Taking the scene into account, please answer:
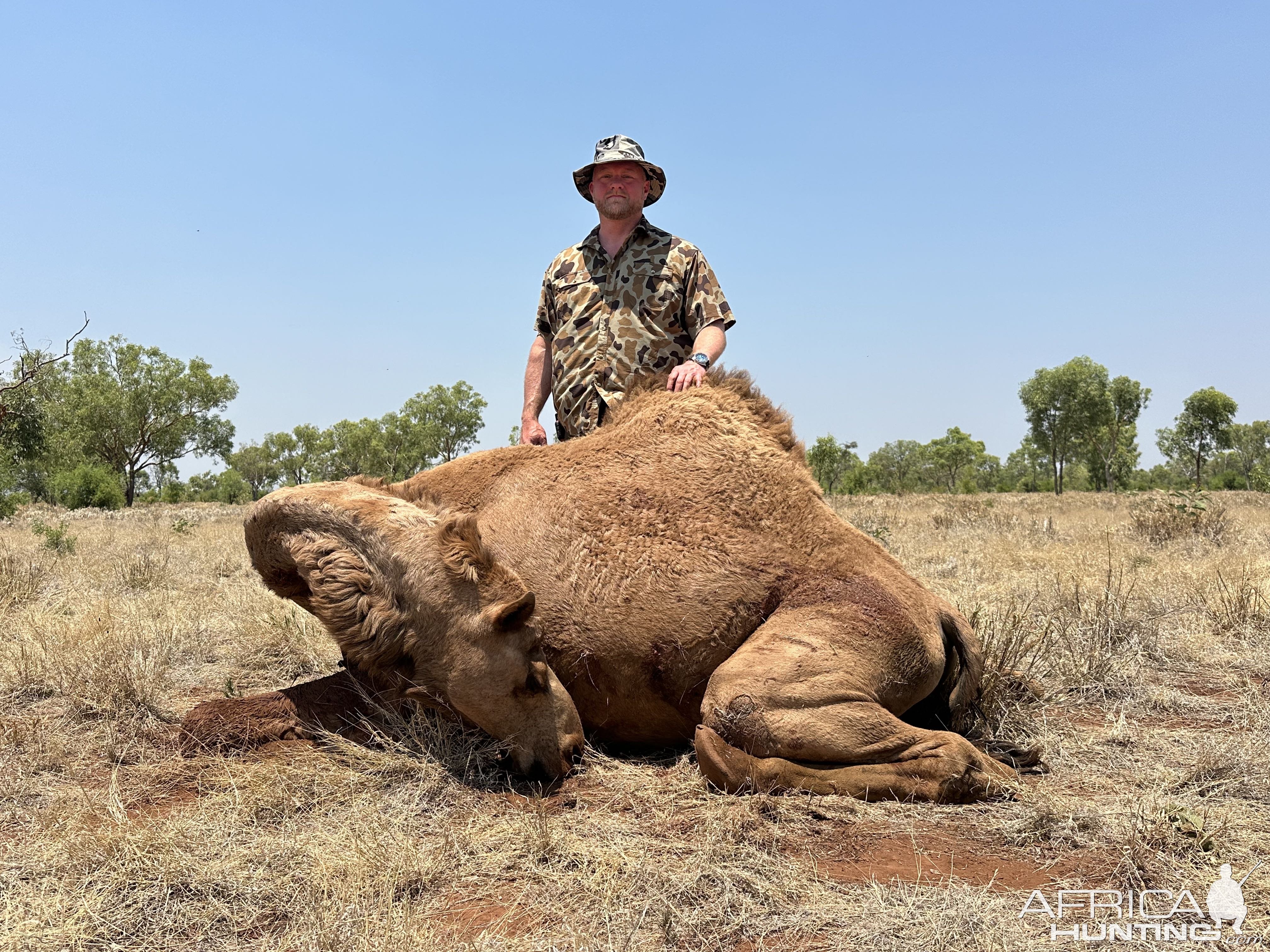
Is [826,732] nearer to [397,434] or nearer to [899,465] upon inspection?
[397,434]

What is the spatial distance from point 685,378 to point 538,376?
135cm

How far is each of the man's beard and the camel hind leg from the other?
2779mm

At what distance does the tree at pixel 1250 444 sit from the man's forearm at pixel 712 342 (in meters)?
91.7

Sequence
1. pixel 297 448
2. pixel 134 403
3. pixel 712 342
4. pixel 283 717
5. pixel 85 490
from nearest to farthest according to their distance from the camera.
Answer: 1. pixel 283 717
2. pixel 712 342
3. pixel 85 490
4. pixel 134 403
5. pixel 297 448

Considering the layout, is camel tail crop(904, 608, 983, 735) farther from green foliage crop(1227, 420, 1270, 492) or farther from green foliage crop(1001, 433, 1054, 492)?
green foliage crop(1227, 420, 1270, 492)

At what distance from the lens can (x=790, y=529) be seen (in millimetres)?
3814

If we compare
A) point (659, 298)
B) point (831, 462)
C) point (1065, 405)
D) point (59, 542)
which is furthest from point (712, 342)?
point (1065, 405)

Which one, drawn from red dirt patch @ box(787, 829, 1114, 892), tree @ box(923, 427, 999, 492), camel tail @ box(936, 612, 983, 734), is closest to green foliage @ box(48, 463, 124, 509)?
camel tail @ box(936, 612, 983, 734)

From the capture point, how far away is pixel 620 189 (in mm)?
5133

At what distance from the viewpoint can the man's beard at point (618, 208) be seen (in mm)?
5133

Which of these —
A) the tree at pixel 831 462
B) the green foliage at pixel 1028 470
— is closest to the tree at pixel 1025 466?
the green foliage at pixel 1028 470

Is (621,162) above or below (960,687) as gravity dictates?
above

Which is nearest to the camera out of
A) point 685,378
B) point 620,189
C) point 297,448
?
point 685,378

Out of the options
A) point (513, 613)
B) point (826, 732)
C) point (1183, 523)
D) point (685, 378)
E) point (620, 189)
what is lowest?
point (826, 732)
